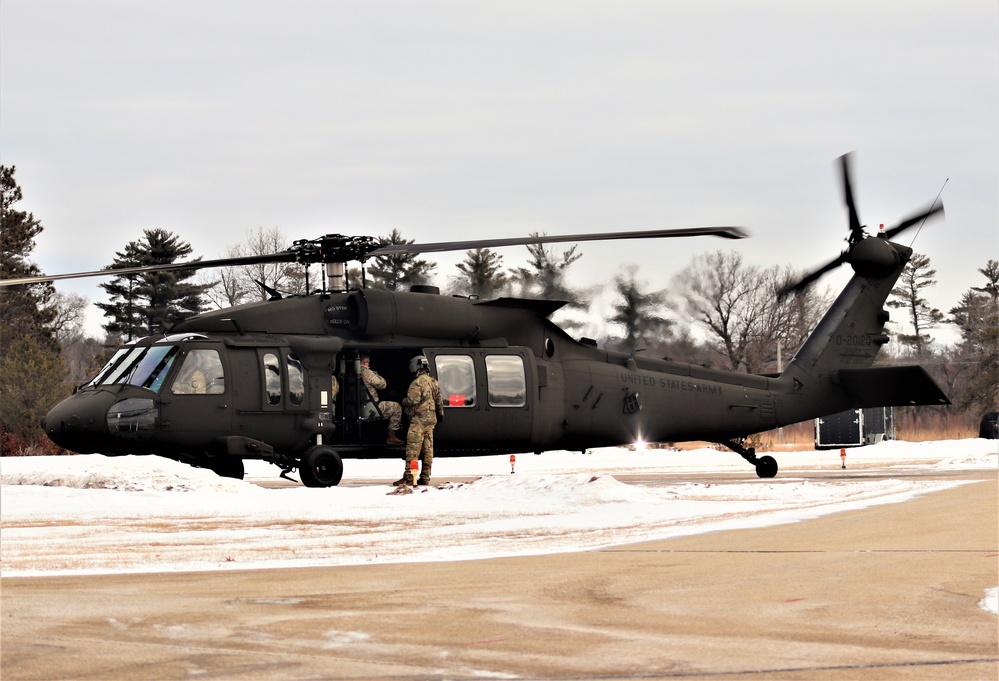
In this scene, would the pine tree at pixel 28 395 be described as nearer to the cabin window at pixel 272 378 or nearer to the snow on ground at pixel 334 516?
the snow on ground at pixel 334 516

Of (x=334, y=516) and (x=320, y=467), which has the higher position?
(x=320, y=467)

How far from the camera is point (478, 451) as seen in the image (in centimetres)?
2092

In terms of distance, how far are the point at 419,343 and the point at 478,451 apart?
225cm

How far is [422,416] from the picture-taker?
61.1ft

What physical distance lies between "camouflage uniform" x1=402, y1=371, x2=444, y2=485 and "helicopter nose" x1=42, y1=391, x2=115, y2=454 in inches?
173

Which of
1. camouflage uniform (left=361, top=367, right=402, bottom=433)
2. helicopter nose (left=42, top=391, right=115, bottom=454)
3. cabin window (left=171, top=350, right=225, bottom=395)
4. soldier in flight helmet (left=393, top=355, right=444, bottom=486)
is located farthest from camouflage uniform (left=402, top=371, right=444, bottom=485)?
helicopter nose (left=42, top=391, right=115, bottom=454)

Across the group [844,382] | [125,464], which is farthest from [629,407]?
[125,464]

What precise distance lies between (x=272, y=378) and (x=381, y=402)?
188 cm

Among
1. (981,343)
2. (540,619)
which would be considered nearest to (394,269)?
(981,343)

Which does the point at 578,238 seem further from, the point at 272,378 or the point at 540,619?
the point at 540,619

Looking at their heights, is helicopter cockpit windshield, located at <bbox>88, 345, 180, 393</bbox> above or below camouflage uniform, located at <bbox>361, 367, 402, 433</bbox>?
above

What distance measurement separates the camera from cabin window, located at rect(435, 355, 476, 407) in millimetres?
20156

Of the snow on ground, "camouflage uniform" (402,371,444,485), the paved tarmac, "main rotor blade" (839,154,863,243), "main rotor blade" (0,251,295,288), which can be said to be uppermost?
"main rotor blade" (839,154,863,243)

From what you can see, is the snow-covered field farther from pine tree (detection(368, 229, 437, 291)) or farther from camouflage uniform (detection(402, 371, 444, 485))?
pine tree (detection(368, 229, 437, 291))
